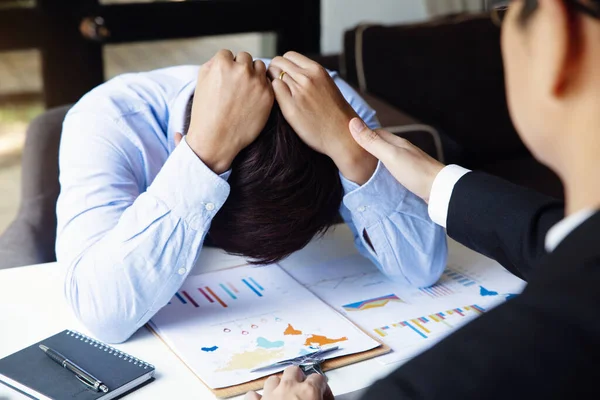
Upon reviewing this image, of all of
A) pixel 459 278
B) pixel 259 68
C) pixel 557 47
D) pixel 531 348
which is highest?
pixel 557 47

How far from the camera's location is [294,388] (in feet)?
3.56

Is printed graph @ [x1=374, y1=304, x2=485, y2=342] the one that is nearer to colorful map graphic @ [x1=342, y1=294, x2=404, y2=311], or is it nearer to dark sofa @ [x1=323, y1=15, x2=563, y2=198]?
colorful map graphic @ [x1=342, y1=294, x2=404, y2=311]

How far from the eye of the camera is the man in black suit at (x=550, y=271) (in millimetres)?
671

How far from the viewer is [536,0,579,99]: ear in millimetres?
681

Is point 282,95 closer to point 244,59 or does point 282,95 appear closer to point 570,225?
point 244,59

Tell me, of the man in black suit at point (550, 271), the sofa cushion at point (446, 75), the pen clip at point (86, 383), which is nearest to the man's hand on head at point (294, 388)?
the pen clip at point (86, 383)

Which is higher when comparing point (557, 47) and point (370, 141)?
point (557, 47)

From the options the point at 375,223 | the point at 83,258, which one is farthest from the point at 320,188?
the point at 83,258

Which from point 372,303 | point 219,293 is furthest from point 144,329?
point 372,303

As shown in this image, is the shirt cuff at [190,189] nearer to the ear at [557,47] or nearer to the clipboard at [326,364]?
the clipboard at [326,364]

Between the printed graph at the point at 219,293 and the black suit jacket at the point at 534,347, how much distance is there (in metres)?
0.67

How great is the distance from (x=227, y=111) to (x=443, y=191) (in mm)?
410

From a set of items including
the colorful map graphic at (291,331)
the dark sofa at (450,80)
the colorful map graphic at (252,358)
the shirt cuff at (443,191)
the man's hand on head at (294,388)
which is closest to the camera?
the man's hand on head at (294,388)

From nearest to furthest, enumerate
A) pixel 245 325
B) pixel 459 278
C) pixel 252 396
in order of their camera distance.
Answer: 1. pixel 252 396
2. pixel 245 325
3. pixel 459 278
